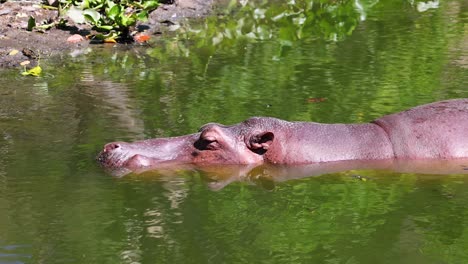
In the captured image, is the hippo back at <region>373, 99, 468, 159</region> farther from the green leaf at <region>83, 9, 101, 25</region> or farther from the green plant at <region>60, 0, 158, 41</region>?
the green leaf at <region>83, 9, 101, 25</region>

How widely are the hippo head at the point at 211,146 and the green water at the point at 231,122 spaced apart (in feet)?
0.93

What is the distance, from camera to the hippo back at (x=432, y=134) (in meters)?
7.43

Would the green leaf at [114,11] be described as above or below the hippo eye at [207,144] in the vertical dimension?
above

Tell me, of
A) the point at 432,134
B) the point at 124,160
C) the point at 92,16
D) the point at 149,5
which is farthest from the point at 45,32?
the point at 432,134

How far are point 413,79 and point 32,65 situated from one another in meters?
4.09

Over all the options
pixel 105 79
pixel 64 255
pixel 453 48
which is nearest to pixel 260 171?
pixel 64 255

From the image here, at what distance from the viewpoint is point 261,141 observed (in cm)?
746

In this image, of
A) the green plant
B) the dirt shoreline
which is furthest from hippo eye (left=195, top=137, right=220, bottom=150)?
the green plant

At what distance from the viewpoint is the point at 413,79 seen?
932 cm

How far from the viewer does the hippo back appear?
7.43 meters

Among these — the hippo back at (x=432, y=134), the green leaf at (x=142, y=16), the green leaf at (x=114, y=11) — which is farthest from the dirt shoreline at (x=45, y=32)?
the hippo back at (x=432, y=134)

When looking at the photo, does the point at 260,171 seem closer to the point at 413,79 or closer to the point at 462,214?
the point at 462,214

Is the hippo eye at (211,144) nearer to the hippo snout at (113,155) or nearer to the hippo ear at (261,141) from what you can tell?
the hippo ear at (261,141)

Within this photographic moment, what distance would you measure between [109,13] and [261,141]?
4799 mm
